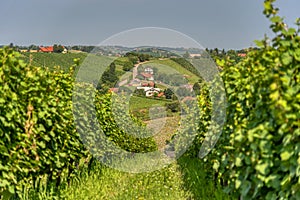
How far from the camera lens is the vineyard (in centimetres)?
317

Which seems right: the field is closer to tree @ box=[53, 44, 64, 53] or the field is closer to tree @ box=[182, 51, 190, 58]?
tree @ box=[182, 51, 190, 58]

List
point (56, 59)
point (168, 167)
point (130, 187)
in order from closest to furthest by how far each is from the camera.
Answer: point (130, 187)
point (168, 167)
point (56, 59)

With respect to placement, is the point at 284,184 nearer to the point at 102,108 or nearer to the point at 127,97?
the point at 102,108

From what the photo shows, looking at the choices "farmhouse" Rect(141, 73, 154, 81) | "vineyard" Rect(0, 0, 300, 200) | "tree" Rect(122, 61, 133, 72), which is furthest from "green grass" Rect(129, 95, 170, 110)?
"vineyard" Rect(0, 0, 300, 200)

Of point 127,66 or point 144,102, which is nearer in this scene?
point 127,66

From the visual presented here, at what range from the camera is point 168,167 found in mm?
8914

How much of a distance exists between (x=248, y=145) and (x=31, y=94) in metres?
2.55

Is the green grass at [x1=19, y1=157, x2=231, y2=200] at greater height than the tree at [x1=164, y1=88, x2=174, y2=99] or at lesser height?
lesser

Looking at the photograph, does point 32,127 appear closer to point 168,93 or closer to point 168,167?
point 168,167

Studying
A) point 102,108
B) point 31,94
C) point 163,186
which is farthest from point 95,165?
point 31,94

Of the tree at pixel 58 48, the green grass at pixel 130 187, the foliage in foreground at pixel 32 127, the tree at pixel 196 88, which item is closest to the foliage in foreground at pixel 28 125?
the foliage in foreground at pixel 32 127

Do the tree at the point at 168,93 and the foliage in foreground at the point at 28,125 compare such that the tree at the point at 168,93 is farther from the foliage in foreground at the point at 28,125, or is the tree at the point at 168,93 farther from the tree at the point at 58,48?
the tree at the point at 58,48

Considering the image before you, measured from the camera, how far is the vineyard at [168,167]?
10.4 feet

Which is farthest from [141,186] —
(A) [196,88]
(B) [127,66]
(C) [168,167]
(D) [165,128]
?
(D) [165,128]
